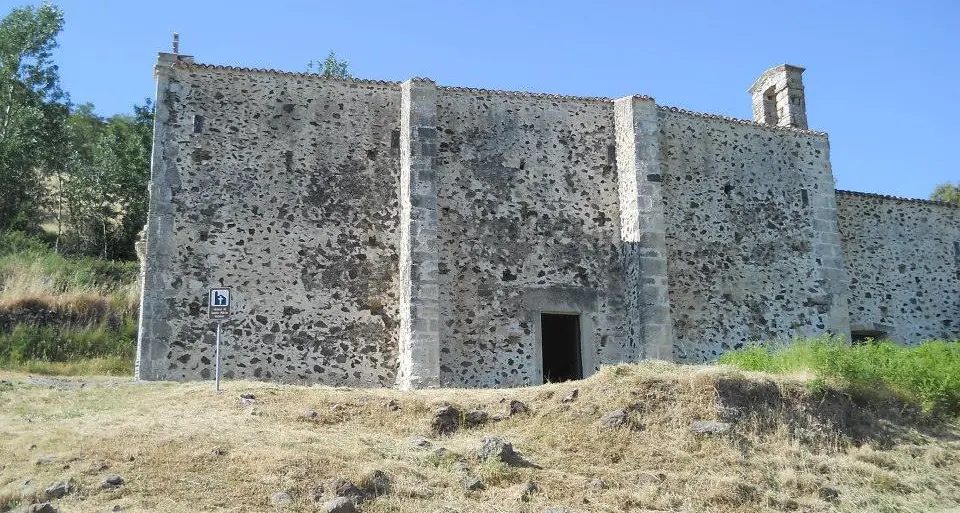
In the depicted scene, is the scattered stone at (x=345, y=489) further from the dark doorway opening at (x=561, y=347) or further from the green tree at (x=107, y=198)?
the green tree at (x=107, y=198)

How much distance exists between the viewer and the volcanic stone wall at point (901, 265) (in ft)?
68.1

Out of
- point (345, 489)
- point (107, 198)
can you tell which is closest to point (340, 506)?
point (345, 489)

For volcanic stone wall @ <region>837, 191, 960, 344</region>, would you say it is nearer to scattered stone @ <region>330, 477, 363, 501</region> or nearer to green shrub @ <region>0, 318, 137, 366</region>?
scattered stone @ <region>330, 477, 363, 501</region>

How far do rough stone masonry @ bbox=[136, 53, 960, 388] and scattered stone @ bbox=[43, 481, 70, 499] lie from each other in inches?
252

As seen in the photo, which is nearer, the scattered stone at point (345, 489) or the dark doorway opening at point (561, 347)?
the scattered stone at point (345, 489)

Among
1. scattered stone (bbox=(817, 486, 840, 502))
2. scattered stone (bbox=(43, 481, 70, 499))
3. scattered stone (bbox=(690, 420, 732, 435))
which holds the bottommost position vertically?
scattered stone (bbox=(817, 486, 840, 502))

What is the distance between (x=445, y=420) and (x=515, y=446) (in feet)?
3.63

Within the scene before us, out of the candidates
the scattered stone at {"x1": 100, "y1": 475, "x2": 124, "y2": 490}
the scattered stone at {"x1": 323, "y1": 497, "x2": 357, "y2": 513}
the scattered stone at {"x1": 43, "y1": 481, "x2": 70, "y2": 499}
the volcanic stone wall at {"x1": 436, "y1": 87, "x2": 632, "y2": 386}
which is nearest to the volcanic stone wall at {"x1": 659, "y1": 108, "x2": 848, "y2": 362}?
the volcanic stone wall at {"x1": 436, "y1": 87, "x2": 632, "y2": 386}

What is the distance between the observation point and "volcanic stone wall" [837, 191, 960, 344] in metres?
20.8

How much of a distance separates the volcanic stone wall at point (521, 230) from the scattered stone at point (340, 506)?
24.8 ft

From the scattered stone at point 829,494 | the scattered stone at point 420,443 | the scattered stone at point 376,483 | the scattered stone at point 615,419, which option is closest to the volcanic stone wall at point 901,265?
the scattered stone at point 829,494

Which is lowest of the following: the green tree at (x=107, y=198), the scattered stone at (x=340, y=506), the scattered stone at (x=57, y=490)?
the scattered stone at (x=340, y=506)

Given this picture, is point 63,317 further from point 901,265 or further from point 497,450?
point 901,265

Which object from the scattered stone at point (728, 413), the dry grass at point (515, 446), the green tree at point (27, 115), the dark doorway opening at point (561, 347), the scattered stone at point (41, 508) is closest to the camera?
the scattered stone at point (41, 508)
